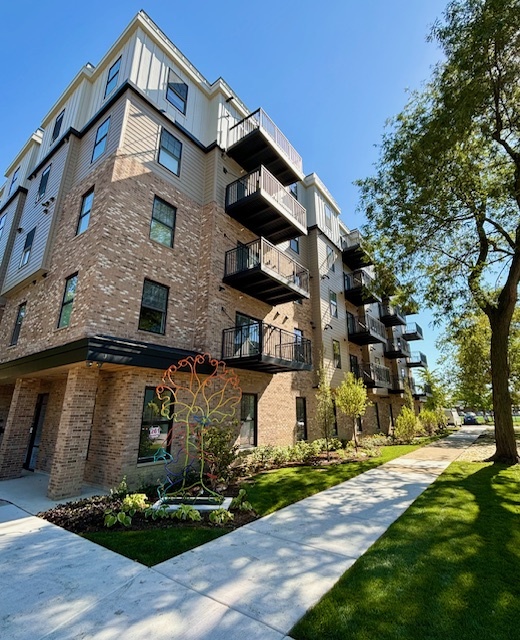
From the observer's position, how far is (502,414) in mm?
11859

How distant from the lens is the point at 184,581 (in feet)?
13.1

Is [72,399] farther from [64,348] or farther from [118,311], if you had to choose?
[118,311]

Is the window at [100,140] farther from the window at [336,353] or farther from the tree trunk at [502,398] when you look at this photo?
the tree trunk at [502,398]

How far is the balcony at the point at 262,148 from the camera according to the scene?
44.9ft

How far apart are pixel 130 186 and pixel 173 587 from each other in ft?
34.8

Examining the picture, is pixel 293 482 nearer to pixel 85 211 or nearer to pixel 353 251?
pixel 85 211

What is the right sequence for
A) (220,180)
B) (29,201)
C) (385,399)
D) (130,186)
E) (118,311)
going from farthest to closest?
(385,399) < (29,201) < (220,180) < (130,186) < (118,311)

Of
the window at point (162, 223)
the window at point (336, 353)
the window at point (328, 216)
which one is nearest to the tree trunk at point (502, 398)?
the window at point (336, 353)

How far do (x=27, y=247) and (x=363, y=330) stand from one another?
1912 centimetres

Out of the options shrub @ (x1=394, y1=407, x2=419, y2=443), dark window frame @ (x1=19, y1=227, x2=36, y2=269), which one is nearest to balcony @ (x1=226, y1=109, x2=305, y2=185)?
dark window frame @ (x1=19, y1=227, x2=36, y2=269)

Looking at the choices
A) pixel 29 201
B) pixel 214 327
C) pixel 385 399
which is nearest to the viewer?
pixel 214 327

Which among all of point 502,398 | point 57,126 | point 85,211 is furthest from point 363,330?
point 57,126

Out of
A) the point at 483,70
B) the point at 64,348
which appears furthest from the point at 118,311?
the point at 483,70

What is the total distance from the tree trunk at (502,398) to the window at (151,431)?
1192cm
